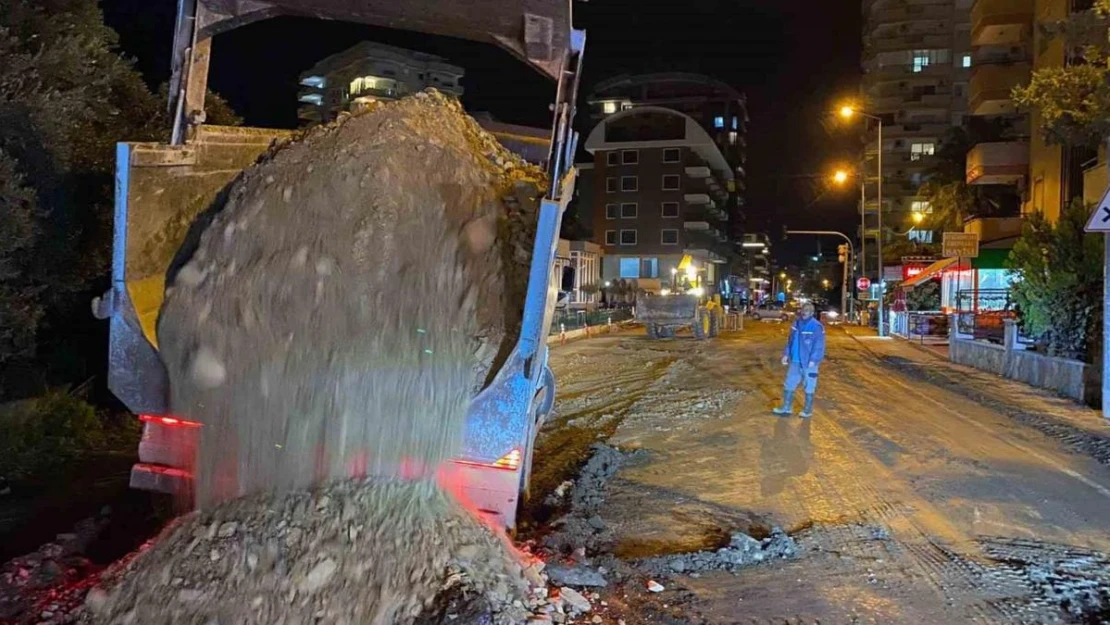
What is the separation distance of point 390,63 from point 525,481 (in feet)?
150

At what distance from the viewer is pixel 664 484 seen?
286 inches

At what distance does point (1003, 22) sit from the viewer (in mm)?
33906

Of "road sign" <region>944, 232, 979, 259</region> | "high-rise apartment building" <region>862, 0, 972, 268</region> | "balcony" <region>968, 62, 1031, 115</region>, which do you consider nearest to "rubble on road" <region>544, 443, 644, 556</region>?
"road sign" <region>944, 232, 979, 259</region>

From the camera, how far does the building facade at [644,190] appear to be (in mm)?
68000

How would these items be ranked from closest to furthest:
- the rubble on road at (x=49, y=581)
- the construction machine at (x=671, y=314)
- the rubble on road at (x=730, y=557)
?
the rubble on road at (x=49, y=581) → the rubble on road at (x=730, y=557) → the construction machine at (x=671, y=314)

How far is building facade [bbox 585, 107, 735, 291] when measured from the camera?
223 feet

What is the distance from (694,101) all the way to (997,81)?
55.2 meters

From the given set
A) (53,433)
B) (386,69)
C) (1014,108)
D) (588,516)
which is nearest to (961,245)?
(1014,108)

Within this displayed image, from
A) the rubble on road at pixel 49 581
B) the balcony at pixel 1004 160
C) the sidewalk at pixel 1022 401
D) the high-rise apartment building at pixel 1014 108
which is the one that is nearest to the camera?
the rubble on road at pixel 49 581

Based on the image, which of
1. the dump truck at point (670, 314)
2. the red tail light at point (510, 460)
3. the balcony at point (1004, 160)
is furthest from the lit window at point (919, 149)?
the red tail light at point (510, 460)

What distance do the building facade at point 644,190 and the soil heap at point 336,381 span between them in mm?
61840

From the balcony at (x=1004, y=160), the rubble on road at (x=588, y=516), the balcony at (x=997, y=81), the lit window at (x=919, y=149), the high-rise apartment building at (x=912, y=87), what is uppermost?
the high-rise apartment building at (x=912, y=87)

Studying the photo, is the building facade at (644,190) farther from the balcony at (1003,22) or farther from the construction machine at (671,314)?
the construction machine at (671,314)

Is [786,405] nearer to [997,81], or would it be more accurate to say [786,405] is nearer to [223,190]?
[223,190]
